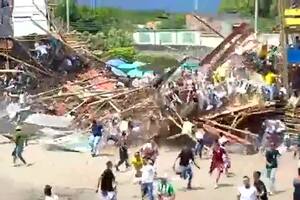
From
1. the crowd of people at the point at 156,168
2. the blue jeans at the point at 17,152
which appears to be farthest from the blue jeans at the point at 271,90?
the blue jeans at the point at 17,152

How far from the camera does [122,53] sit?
118 ft

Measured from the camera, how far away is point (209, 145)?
24.8 metres

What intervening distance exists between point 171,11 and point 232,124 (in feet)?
39.7

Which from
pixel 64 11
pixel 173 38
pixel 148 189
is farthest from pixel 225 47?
pixel 148 189

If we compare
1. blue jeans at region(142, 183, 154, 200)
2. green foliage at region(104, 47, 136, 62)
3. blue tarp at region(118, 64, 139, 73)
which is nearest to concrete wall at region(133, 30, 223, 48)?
green foliage at region(104, 47, 136, 62)

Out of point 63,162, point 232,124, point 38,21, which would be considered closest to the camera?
point 63,162

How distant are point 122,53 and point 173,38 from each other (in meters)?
2.35

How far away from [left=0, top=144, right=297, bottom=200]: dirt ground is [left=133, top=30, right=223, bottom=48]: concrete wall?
448 inches

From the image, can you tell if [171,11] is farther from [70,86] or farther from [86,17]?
[70,86]

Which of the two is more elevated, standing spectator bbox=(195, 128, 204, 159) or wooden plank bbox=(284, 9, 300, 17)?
wooden plank bbox=(284, 9, 300, 17)

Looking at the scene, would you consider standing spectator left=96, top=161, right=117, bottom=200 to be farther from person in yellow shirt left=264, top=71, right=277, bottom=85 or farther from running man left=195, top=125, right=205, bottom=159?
person in yellow shirt left=264, top=71, right=277, bottom=85

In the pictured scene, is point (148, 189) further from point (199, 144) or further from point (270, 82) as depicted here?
point (270, 82)

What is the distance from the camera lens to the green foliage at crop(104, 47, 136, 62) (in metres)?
35.7

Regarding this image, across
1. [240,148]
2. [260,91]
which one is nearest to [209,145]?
[240,148]
